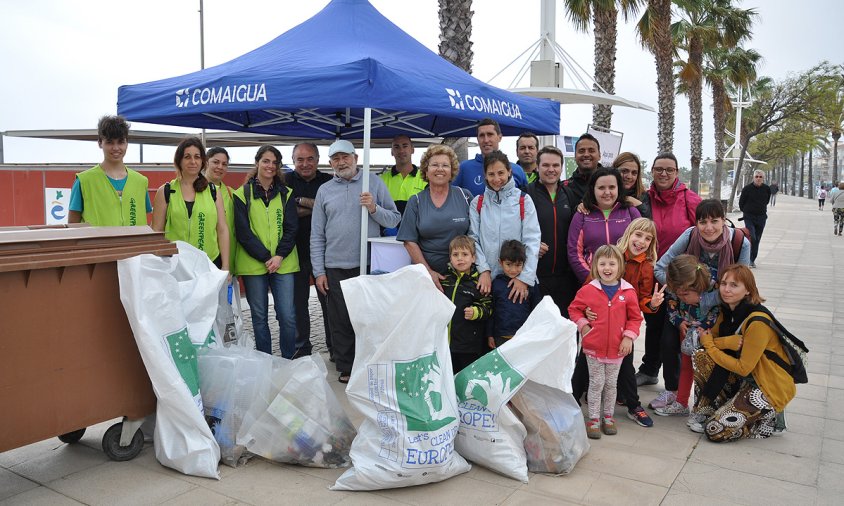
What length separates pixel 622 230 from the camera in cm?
451

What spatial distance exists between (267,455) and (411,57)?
3.27m

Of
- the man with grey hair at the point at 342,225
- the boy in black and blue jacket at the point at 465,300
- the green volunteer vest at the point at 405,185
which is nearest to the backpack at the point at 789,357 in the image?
the boy in black and blue jacket at the point at 465,300

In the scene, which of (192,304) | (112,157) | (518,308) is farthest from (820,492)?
(112,157)

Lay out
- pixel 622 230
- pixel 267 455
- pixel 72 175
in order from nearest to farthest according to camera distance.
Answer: pixel 267 455 → pixel 622 230 → pixel 72 175

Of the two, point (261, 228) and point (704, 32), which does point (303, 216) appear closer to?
point (261, 228)

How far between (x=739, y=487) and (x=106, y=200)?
14.3ft

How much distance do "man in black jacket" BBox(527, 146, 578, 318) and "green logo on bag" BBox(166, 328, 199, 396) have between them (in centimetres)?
246

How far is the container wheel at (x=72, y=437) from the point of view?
3848mm

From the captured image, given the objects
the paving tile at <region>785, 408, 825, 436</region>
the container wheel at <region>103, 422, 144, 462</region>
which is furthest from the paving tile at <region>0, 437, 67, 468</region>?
the paving tile at <region>785, 408, 825, 436</region>

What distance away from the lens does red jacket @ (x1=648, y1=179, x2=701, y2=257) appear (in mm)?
4992

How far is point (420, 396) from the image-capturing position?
10.8 ft

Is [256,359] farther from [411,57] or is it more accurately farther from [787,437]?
[787,437]

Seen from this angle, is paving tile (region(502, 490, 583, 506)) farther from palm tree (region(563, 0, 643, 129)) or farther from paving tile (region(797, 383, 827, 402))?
palm tree (region(563, 0, 643, 129))

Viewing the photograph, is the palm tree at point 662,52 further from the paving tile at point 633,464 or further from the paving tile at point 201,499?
the paving tile at point 201,499
